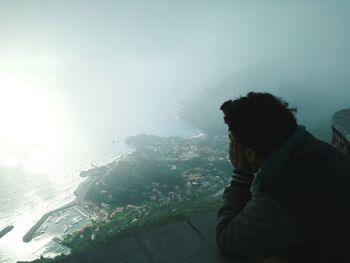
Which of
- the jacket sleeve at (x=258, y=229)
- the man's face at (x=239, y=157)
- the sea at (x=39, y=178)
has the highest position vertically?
the man's face at (x=239, y=157)

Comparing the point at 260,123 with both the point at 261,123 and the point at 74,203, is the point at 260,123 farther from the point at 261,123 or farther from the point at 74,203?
the point at 74,203

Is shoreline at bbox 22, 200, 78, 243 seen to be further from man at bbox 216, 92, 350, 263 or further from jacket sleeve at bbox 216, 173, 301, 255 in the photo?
man at bbox 216, 92, 350, 263

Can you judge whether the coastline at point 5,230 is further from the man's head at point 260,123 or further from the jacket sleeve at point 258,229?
the man's head at point 260,123

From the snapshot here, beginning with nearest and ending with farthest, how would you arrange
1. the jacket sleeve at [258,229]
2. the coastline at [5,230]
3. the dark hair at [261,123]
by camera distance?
the jacket sleeve at [258,229] < the dark hair at [261,123] < the coastline at [5,230]

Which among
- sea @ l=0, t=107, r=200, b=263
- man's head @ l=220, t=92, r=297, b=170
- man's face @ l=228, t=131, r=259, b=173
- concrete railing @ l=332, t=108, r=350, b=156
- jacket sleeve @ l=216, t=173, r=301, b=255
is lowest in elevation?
sea @ l=0, t=107, r=200, b=263

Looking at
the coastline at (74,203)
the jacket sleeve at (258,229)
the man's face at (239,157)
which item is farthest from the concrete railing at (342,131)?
the coastline at (74,203)

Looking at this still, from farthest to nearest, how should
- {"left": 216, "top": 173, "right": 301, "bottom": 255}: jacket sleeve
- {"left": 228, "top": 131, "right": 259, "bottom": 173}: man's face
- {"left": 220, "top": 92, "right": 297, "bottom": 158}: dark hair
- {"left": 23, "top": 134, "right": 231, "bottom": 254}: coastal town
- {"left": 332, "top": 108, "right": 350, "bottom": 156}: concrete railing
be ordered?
{"left": 23, "top": 134, "right": 231, "bottom": 254}: coastal town < {"left": 332, "top": 108, "right": 350, "bottom": 156}: concrete railing < {"left": 228, "top": 131, "right": 259, "bottom": 173}: man's face < {"left": 220, "top": 92, "right": 297, "bottom": 158}: dark hair < {"left": 216, "top": 173, "right": 301, "bottom": 255}: jacket sleeve

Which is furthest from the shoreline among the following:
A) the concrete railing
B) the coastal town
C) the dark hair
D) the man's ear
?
the dark hair

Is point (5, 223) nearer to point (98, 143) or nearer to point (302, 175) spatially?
point (302, 175)

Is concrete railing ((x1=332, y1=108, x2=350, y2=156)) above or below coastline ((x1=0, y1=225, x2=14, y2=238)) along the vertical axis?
above
